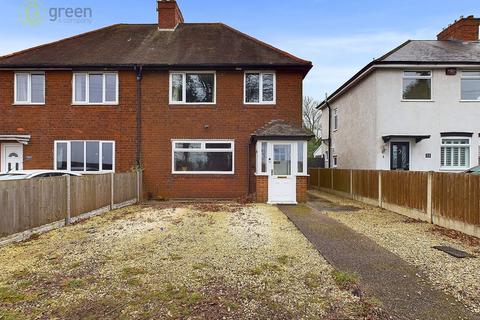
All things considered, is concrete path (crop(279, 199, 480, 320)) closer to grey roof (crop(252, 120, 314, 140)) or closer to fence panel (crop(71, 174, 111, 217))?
grey roof (crop(252, 120, 314, 140))

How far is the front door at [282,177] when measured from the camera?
46.6 feet

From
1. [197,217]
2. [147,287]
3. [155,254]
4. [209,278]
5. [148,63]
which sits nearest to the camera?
[147,287]

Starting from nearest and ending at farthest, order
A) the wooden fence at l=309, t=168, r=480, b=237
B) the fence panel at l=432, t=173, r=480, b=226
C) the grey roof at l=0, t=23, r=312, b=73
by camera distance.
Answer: the fence panel at l=432, t=173, r=480, b=226 → the wooden fence at l=309, t=168, r=480, b=237 → the grey roof at l=0, t=23, r=312, b=73

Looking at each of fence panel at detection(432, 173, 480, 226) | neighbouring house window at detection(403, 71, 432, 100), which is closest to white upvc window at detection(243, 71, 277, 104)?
neighbouring house window at detection(403, 71, 432, 100)

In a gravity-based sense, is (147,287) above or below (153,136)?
below

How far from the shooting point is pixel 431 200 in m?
9.84

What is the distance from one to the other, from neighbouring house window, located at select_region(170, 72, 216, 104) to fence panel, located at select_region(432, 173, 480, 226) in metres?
9.52

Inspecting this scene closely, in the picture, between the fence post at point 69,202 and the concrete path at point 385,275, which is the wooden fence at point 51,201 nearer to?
the fence post at point 69,202

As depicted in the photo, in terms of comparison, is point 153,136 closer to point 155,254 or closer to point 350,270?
point 155,254

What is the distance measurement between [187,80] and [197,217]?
23.9ft

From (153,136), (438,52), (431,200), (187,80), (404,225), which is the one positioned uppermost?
(438,52)

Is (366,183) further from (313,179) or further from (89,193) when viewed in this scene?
(313,179)

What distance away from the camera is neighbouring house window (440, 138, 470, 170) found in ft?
55.0

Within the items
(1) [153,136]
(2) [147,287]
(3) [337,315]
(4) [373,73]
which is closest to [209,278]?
(2) [147,287]
